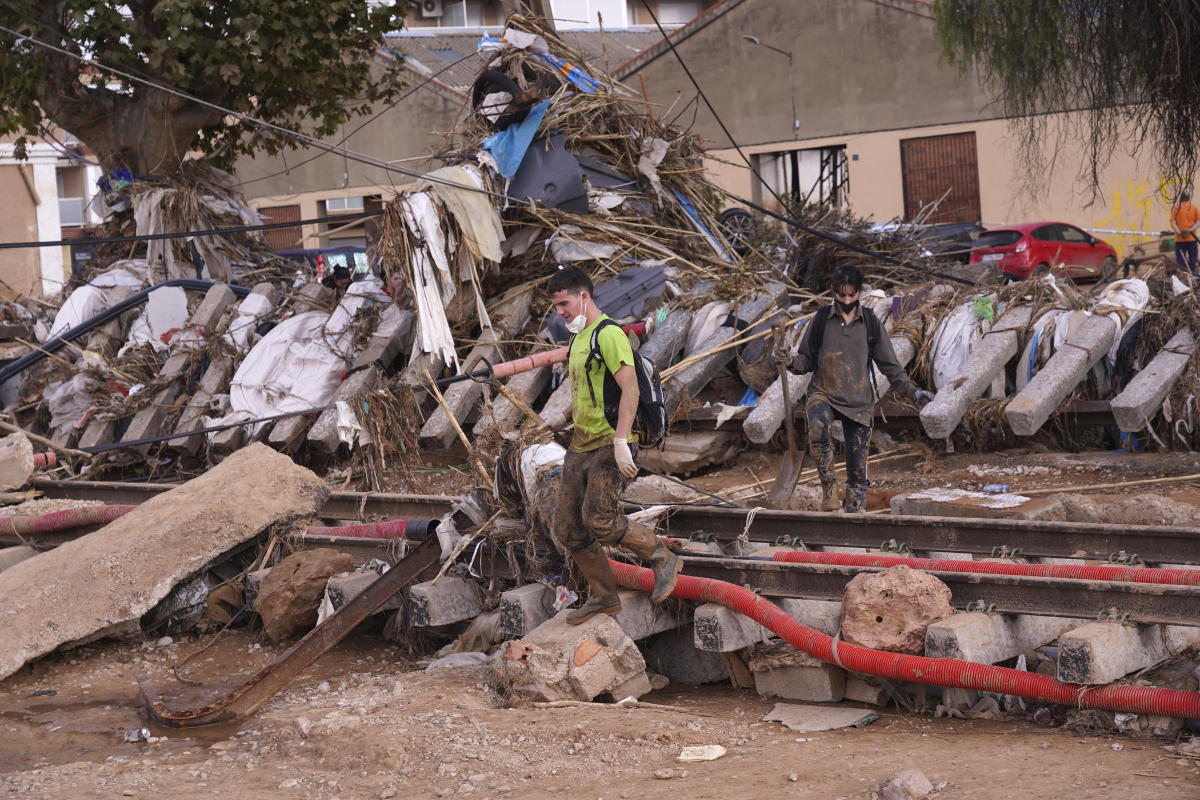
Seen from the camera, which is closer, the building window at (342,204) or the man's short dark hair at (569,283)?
the man's short dark hair at (569,283)

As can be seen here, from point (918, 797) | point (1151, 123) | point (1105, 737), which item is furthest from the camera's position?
point (1151, 123)

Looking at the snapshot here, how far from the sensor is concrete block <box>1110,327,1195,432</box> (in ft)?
28.3

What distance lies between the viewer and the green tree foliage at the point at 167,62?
15.2 meters

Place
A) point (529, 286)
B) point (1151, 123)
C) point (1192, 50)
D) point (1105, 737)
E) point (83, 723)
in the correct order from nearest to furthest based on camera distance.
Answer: point (1105, 737) → point (83, 723) → point (1192, 50) → point (1151, 123) → point (529, 286)

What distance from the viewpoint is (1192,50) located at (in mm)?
9273

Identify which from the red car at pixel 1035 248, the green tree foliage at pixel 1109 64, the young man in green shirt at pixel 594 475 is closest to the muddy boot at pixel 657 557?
the young man in green shirt at pixel 594 475

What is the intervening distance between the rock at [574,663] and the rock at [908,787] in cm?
174

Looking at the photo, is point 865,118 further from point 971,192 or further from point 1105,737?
point 1105,737

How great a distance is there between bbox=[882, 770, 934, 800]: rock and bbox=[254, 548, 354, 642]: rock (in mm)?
4012

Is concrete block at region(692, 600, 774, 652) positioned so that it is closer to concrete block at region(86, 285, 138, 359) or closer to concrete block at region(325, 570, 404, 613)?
concrete block at region(325, 570, 404, 613)

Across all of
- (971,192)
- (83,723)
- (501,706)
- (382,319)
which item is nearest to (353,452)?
(382,319)

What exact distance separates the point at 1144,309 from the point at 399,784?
24.4 ft

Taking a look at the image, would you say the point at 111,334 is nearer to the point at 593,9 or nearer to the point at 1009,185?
the point at 1009,185

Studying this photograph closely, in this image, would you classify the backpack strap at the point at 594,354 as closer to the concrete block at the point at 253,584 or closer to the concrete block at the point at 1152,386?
the concrete block at the point at 253,584
